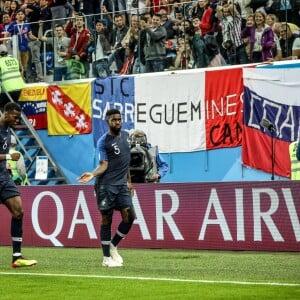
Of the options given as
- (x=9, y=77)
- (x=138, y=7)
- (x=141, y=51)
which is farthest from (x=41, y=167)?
(x=138, y=7)

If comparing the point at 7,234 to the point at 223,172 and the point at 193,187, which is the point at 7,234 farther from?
the point at 223,172

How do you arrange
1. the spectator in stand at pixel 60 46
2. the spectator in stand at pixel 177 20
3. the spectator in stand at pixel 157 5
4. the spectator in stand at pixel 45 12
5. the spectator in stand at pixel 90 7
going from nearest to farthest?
the spectator in stand at pixel 177 20, the spectator in stand at pixel 157 5, the spectator in stand at pixel 60 46, the spectator in stand at pixel 90 7, the spectator in stand at pixel 45 12

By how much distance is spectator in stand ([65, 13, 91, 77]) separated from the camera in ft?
84.3

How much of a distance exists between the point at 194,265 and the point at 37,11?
1452 cm

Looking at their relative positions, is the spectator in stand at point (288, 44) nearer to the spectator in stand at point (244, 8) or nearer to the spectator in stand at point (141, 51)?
the spectator in stand at point (244, 8)

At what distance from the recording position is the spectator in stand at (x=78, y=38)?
25700 millimetres

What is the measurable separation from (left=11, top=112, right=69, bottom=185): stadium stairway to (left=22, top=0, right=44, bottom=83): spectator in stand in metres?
1.02

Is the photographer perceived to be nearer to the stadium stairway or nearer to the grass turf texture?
the grass turf texture

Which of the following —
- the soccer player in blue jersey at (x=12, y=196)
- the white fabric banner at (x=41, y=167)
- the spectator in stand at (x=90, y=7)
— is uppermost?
the spectator in stand at (x=90, y=7)

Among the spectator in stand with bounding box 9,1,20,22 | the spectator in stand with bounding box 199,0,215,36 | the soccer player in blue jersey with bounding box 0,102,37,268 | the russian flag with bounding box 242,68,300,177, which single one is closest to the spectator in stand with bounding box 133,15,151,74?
the spectator in stand with bounding box 199,0,215,36

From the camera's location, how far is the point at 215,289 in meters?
11.2

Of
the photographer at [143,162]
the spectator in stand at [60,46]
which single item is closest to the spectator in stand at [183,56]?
the spectator in stand at [60,46]

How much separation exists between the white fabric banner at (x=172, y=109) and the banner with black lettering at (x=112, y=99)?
0.77 feet

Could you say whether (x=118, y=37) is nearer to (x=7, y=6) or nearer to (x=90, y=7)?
(x=90, y=7)
